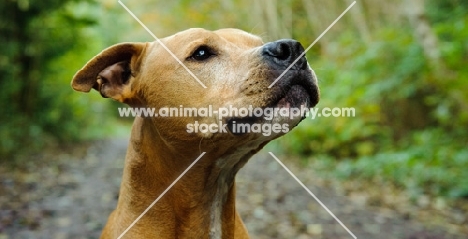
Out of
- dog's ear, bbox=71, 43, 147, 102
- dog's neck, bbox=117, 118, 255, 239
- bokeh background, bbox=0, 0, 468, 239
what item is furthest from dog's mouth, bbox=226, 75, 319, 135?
bokeh background, bbox=0, 0, 468, 239

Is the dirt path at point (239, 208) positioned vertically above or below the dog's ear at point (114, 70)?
below

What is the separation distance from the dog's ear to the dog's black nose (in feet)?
3.31

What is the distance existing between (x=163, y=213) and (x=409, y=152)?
24.4ft

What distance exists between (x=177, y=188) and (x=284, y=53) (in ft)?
3.62

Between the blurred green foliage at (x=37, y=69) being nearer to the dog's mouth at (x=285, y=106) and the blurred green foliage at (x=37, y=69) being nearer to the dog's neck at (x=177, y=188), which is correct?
the dog's neck at (x=177, y=188)

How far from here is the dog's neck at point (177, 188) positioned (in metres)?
3.18

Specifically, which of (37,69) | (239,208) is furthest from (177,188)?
(37,69)

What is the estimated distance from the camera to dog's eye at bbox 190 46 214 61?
322 centimetres

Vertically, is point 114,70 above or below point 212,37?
below

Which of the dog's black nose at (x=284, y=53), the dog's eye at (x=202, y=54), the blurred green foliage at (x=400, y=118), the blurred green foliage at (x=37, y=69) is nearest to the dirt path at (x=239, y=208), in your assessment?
the blurred green foliage at (x=37, y=69)

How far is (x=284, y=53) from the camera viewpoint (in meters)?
2.91

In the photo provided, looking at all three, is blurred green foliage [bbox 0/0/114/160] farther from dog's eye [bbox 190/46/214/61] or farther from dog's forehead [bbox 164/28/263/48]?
dog's eye [bbox 190/46/214/61]

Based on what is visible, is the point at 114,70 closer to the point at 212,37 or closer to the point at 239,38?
the point at 212,37

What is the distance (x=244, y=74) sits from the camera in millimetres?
2992
